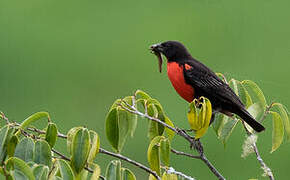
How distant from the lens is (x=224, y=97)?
4.38 metres

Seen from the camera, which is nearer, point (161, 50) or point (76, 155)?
point (76, 155)

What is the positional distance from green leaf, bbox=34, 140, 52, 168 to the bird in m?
1.50

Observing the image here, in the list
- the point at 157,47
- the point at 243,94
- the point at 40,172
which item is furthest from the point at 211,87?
the point at 40,172

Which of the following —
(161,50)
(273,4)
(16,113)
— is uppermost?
(273,4)

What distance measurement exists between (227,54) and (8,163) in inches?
338

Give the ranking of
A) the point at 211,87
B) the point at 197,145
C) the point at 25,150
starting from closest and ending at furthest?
the point at 25,150 < the point at 197,145 < the point at 211,87

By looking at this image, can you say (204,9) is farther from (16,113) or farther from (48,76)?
(16,113)

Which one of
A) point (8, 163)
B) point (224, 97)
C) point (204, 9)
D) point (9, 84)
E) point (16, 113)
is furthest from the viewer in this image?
point (204, 9)

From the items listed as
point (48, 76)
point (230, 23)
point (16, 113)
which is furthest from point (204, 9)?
point (16, 113)

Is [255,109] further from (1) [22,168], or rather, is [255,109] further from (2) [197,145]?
(1) [22,168]

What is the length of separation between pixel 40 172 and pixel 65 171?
100 mm

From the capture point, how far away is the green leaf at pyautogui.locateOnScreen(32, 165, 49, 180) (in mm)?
2670

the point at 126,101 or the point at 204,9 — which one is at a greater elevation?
the point at 204,9

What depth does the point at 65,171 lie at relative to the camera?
2766mm
